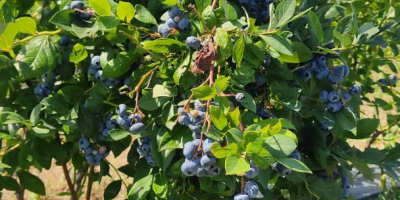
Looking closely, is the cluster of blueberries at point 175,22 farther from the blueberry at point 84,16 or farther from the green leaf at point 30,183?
the green leaf at point 30,183

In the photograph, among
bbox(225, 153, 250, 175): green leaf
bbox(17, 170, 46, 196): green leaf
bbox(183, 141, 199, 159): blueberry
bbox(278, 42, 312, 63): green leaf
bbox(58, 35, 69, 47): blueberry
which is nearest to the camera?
bbox(225, 153, 250, 175): green leaf

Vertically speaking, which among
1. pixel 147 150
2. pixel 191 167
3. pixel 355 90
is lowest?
pixel 147 150

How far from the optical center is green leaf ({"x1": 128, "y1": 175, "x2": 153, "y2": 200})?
4.03ft

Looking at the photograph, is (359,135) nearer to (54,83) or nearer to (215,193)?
(215,193)

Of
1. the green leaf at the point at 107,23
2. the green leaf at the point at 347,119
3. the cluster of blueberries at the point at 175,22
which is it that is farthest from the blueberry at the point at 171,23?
the green leaf at the point at 347,119

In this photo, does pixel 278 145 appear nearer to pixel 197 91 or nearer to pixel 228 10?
pixel 197 91

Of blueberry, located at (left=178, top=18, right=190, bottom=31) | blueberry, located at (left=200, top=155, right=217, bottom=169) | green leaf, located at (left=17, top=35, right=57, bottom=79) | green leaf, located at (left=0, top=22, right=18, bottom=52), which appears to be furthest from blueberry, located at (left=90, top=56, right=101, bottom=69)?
blueberry, located at (left=200, top=155, right=217, bottom=169)

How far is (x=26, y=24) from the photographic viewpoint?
3.94ft

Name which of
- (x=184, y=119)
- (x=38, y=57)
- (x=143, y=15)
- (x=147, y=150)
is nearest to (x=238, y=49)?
(x=184, y=119)

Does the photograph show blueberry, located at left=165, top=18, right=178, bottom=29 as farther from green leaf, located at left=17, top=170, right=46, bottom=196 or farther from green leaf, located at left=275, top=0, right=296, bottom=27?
green leaf, located at left=17, top=170, right=46, bottom=196

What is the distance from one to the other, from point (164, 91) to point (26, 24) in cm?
38

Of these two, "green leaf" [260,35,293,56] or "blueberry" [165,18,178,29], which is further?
"blueberry" [165,18,178,29]

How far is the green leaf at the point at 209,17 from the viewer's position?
101 centimetres

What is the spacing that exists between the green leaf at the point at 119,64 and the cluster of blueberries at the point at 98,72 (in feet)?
0.23
